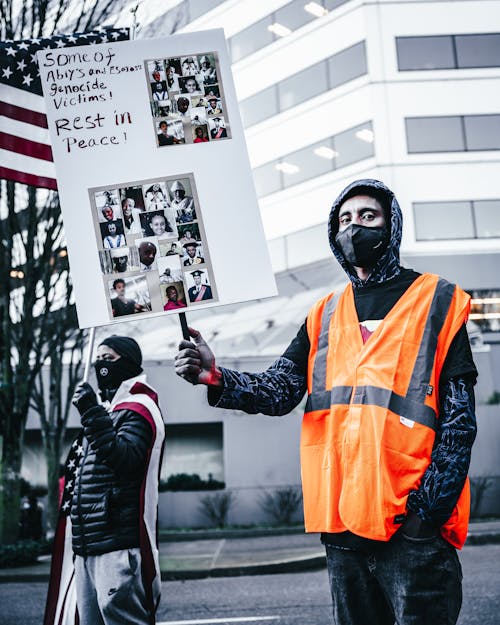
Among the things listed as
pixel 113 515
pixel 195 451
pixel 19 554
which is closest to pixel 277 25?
pixel 195 451

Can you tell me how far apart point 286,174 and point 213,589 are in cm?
1710

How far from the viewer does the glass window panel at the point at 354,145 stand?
71.2ft

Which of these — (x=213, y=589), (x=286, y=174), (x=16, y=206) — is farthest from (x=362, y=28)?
(x=213, y=589)

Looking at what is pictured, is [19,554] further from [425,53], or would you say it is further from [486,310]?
[425,53]

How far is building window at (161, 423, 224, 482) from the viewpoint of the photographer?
17.5 meters

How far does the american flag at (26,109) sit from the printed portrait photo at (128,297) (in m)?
2.05

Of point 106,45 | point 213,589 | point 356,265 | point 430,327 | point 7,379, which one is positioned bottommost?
point 213,589

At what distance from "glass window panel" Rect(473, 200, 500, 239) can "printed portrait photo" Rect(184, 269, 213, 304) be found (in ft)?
67.3

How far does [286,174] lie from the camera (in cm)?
2302

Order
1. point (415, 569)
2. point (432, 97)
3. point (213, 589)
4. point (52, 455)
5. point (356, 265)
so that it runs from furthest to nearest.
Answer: point (432, 97)
point (52, 455)
point (213, 589)
point (356, 265)
point (415, 569)

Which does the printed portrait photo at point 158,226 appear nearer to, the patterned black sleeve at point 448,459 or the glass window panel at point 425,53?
the patterned black sleeve at point 448,459

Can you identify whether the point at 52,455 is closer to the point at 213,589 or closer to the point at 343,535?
the point at 213,589

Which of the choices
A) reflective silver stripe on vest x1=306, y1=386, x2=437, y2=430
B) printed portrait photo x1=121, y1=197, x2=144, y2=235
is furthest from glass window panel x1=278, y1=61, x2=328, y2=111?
reflective silver stripe on vest x1=306, y1=386, x2=437, y2=430

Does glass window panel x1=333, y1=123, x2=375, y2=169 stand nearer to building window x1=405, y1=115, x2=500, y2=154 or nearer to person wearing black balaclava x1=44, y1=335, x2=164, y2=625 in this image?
building window x1=405, y1=115, x2=500, y2=154
